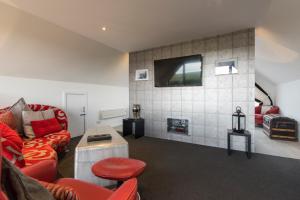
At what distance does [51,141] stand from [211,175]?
250 centimetres

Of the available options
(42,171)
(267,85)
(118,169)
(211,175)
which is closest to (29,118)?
(42,171)

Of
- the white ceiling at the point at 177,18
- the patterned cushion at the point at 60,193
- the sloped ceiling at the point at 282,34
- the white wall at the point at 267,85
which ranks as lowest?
the patterned cushion at the point at 60,193

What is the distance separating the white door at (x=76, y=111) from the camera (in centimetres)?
404

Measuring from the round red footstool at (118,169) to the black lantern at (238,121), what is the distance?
8.02ft

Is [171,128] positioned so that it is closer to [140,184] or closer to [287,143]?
[140,184]

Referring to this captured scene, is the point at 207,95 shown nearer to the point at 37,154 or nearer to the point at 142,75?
the point at 142,75

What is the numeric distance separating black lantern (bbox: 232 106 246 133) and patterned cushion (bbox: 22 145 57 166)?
3.19 metres

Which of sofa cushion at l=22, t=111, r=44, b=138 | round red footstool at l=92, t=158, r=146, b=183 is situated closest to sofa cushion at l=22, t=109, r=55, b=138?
sofa cushion at l=22, t=111, r=44, b=138

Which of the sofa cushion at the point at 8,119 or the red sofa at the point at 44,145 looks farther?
the sofa cushion at the point at 8,119

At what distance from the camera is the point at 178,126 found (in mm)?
4180

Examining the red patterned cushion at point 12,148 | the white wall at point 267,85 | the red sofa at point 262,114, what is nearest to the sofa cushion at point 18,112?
the red patterned cushion at point 12,148

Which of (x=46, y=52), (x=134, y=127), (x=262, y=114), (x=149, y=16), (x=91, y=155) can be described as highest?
(x=149, y=16)

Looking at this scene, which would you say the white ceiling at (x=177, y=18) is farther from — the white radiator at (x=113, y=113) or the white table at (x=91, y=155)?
the white radiator at (x=113, y=113)

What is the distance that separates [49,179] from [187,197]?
4.74 feet
